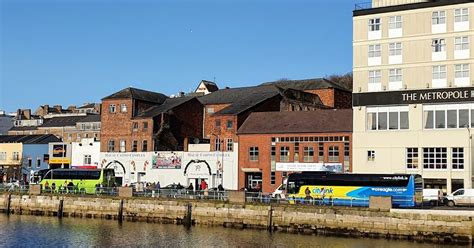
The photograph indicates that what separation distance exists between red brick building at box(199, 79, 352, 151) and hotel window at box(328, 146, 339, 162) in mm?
11933

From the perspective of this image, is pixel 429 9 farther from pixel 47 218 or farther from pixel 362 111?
pixel 47 218

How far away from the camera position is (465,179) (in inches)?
2228

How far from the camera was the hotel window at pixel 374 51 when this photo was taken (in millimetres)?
61500

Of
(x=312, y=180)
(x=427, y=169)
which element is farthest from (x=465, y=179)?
(x=312, y=180)

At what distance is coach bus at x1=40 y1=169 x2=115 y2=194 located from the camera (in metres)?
64.9

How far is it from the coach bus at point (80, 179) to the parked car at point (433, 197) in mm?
31497

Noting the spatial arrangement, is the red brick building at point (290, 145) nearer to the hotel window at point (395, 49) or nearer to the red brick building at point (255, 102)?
the red brick building at point (255, 102)

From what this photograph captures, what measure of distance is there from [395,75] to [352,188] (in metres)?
15.4

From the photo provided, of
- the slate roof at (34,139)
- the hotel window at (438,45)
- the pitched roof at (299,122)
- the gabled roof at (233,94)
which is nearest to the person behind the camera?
the hotel window at (438,45)

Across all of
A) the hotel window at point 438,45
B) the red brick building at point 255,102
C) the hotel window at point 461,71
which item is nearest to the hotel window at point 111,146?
the red brick building at point 255,102

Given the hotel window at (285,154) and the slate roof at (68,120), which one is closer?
the hotel window at (285,154)

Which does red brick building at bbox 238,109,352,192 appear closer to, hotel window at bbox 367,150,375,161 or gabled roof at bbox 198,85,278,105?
hotel window at bbox 367,150,375,161

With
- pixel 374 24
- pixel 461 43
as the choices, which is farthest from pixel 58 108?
pixel 461 43

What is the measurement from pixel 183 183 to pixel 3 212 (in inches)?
833
